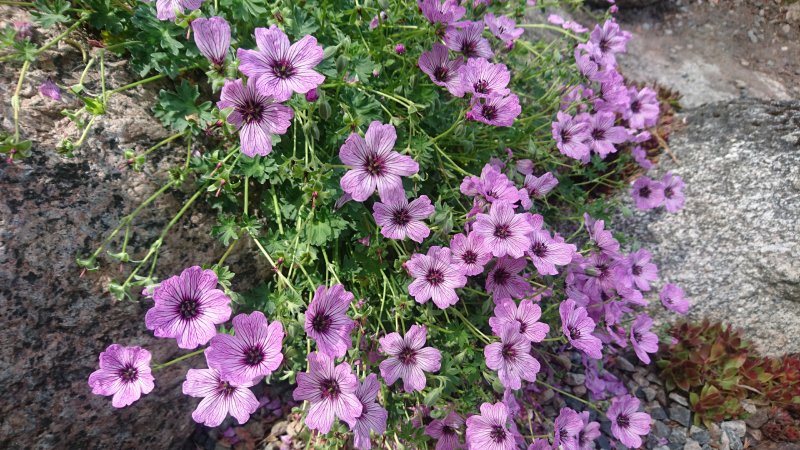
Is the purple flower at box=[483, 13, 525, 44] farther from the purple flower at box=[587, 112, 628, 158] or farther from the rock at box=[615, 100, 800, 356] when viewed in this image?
the rock at box=[615, 100, 800, 356]

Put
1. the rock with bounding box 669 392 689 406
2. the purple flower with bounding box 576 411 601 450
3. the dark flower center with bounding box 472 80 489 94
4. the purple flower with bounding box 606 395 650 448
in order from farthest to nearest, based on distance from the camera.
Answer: the rock with bounding box 669 392 689 406 < the purple flower with bounding box 606 395 650 448 < the purple flower with bounding box 576 411 601 450 < the dark flower center with bounding box 472 80 489 94

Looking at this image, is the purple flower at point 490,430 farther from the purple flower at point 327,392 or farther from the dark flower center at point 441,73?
the dark flower center at point 441,73

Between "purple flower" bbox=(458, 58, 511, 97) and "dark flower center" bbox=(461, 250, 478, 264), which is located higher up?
"purple flower" bbox=(458, 58, 511, 97)

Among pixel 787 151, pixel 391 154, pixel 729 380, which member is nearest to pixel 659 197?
pixel 787 151

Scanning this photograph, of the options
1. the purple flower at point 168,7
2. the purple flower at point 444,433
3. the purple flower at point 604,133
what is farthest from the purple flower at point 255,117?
the purple flower at point 604,133

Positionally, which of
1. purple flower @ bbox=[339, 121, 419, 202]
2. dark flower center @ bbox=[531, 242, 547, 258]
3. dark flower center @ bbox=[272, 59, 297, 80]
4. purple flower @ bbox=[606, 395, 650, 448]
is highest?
dark flower center @ bbox=[272, 59, 297, 80]

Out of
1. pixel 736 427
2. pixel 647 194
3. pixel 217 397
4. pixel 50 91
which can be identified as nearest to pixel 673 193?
pixel 647 194

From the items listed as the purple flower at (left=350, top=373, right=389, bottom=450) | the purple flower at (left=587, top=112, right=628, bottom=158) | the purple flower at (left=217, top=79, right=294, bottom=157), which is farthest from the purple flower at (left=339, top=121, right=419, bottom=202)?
the purple flower at (left=587, top=112, right=628, bottom=158)
